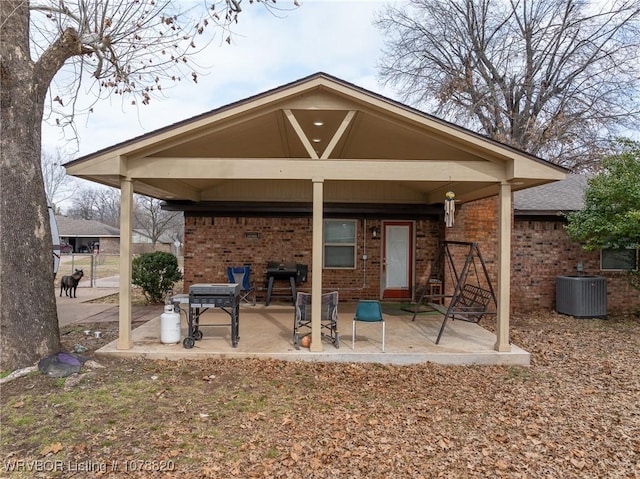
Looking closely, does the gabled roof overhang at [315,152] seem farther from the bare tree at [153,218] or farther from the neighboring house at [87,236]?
the neighboring house at [87,236]

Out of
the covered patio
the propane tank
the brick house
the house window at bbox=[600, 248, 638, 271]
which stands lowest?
the covered patio

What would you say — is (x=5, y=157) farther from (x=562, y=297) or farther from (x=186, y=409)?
(x=562, y=297)

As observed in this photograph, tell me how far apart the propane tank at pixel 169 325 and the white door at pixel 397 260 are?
5.50 metres

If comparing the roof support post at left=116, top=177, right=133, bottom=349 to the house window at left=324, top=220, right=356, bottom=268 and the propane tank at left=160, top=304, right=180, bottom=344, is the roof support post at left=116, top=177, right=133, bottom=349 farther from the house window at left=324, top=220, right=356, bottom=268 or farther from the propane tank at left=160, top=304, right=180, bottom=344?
the house window at left=324, top=220, right=356, bottom=268

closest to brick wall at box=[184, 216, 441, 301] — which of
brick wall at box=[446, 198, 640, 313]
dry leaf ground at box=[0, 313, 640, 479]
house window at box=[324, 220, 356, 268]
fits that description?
house window at box=[324, 220, 356, 268]

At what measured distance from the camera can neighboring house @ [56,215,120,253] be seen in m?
37.9

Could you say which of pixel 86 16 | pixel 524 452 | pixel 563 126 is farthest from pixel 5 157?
pixel 563 126

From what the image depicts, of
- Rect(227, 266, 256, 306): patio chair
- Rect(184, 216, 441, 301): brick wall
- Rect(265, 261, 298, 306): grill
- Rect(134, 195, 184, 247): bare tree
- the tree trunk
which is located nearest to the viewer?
the tree trunk

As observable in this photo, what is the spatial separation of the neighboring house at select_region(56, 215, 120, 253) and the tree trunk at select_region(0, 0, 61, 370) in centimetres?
3664

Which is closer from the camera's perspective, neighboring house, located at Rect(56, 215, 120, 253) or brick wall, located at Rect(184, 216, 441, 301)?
brick wall, located at Rect(184, 216, 441, 301)

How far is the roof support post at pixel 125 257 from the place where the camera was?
18.0ft

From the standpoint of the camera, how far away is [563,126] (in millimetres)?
17875

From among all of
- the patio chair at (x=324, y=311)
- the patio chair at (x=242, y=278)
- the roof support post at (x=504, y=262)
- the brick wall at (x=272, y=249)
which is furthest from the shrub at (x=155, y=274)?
the roof support post at (x=504, y=262)

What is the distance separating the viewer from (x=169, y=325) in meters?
5.92
